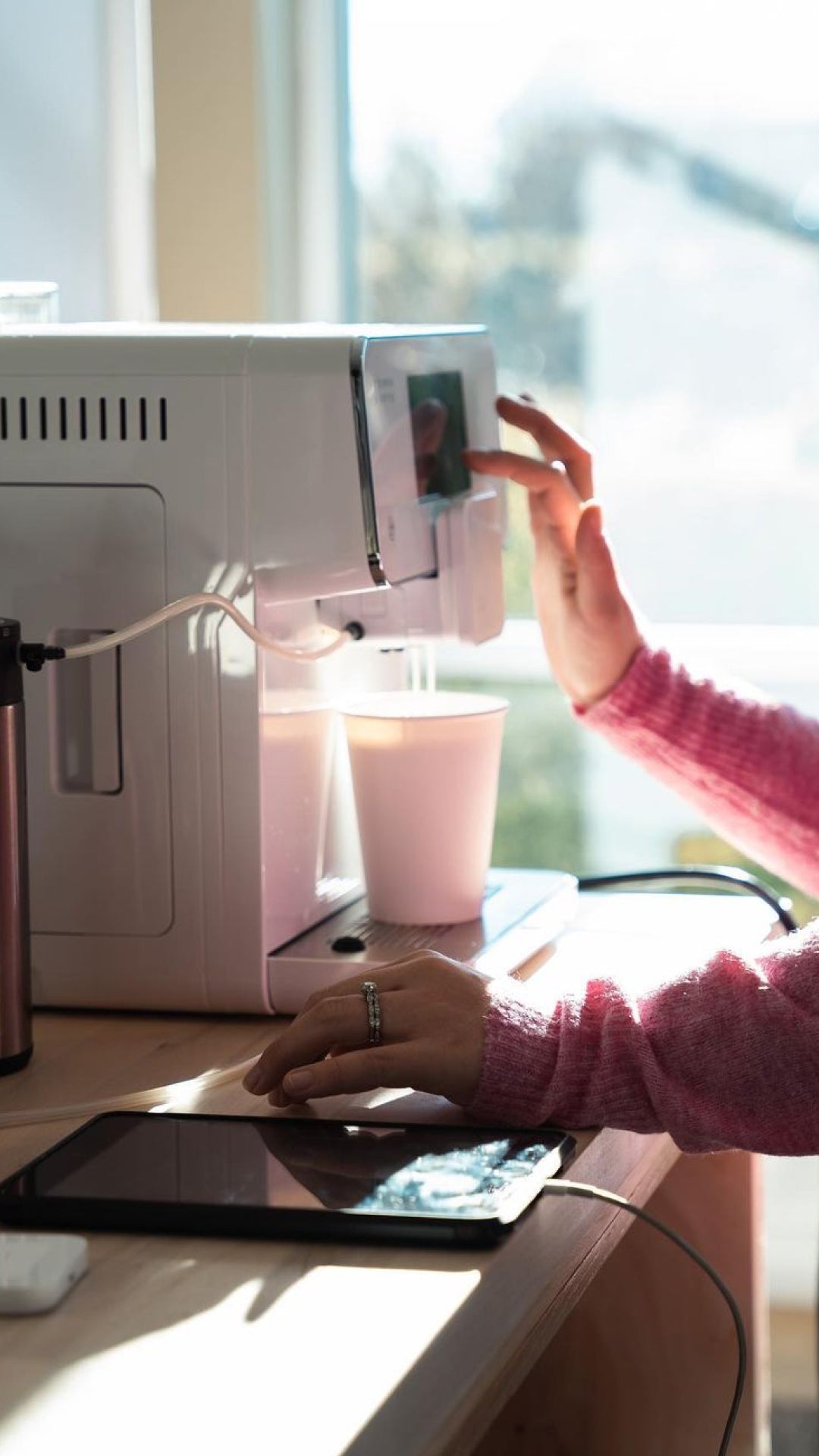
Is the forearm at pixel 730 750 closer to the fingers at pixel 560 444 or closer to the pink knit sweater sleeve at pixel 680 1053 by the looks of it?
the fingers at pixel 560 444

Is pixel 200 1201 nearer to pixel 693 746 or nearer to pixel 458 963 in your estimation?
pixel 458 963

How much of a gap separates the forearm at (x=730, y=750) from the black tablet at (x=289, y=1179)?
72 cm

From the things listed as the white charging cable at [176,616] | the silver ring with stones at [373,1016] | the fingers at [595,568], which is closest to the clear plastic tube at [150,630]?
the white charging cable at [176,616]

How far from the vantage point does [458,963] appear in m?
0.91

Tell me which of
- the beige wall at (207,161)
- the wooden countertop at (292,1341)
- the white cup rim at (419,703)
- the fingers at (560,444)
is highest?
the beige wall at (207,161)

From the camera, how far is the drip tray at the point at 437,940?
3.52 feet

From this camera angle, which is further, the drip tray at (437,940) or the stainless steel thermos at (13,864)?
the drip tray at (437,940)

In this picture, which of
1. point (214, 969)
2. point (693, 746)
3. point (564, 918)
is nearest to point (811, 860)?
point (693, 746)

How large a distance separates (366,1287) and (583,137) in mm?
1738

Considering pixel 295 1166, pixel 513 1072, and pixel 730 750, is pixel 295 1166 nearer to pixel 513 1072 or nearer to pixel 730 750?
pixel 513 1072

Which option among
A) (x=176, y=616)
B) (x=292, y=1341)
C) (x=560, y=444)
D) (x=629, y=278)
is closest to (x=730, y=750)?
(x=560, y=444)

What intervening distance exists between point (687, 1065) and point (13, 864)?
0.39 metres

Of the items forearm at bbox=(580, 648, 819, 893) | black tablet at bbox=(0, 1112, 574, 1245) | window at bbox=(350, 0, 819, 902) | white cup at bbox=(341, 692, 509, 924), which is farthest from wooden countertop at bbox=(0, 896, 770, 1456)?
window at bbox=(350, 0, 819, 902)

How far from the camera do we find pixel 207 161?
6.61 feet
